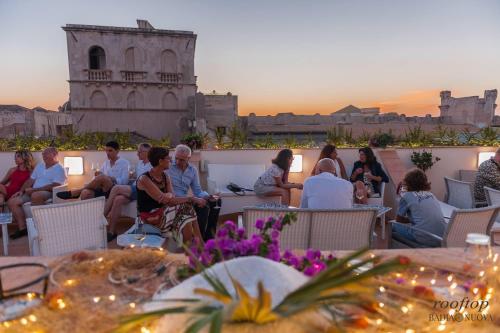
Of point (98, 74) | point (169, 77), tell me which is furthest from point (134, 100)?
point (169, 77)

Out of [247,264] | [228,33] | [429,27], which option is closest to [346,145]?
[247,264]

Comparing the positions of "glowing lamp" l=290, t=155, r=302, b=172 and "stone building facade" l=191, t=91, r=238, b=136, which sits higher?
"stone building facade" l=191, t=91, r=238, b=136

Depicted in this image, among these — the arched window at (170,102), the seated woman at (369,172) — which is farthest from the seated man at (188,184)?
the arched window at (170,102)

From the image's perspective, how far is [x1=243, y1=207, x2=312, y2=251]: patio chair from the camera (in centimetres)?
248

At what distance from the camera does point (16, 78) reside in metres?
19.9

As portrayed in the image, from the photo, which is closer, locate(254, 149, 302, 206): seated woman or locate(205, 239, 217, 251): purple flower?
locate(205, 239, 217, 251): purple flower

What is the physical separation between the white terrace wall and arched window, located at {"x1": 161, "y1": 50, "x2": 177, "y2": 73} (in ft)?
→ 56.8

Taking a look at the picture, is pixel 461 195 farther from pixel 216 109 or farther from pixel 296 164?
pixel 216 109

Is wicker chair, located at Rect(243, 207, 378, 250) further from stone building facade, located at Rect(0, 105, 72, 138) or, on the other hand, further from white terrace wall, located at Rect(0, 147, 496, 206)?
stone building facade, located at Rect(0, 105, 72, 138)

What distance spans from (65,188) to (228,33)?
1515cm

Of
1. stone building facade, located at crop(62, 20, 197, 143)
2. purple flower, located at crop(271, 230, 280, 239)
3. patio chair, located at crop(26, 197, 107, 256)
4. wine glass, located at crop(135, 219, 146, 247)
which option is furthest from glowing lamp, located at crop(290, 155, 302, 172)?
stone building facade, located at crop(62, 20, 197, 143)

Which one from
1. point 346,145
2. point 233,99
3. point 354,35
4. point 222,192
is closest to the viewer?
point 222,192

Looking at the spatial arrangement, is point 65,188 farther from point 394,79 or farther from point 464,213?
point 394,79

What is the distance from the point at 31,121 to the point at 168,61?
895 centimetres
